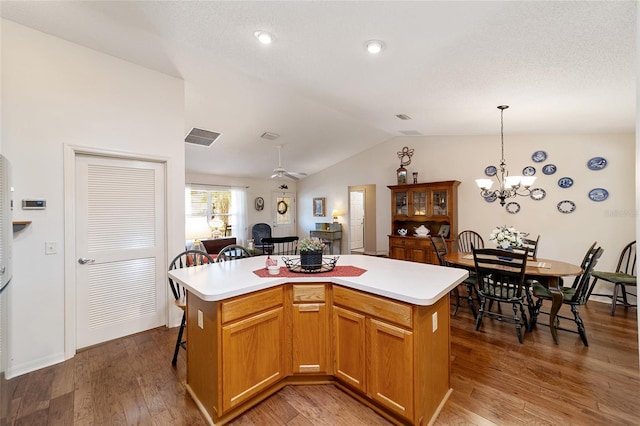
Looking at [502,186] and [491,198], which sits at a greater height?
[502,186]

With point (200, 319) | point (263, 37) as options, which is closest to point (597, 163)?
point (263, 37)

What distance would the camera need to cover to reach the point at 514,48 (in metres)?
1.95

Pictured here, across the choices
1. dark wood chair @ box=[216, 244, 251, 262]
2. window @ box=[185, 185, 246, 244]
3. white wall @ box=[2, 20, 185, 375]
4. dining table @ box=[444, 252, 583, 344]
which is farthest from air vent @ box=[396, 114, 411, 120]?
window @ box=[185, 185, 246, 244]

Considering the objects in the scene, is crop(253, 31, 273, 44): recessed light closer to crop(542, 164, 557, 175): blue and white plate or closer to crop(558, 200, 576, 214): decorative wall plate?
crop(542, 164, 557, 175): blue and white plate

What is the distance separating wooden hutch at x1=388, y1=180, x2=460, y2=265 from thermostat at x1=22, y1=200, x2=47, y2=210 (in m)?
5.28

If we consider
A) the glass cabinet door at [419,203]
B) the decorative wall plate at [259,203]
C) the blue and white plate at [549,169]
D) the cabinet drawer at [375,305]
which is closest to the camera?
the cabinet drawer at [375,305]

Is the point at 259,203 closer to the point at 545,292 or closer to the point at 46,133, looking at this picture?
the point at 46,133

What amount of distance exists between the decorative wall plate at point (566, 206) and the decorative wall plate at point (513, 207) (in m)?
0.54

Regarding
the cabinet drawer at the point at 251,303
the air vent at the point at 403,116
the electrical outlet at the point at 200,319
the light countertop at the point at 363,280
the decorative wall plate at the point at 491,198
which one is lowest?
the electrical outlet at the point at 200,319

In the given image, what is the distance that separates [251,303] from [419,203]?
4.59 meters

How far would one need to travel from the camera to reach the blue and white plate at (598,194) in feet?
12.9

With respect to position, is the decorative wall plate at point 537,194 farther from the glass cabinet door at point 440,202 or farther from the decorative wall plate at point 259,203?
the decorative wall plate at point 259,203

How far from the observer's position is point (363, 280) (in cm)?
192

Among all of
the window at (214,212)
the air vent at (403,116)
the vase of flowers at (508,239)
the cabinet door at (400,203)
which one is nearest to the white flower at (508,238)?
the vase of flowers at (508,239)
